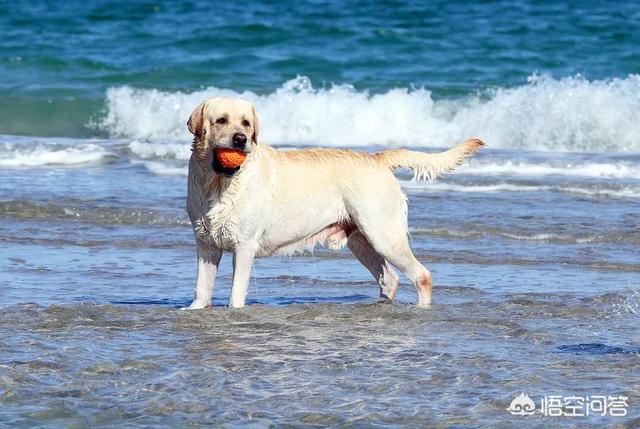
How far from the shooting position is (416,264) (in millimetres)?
7547

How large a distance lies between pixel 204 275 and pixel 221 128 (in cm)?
88

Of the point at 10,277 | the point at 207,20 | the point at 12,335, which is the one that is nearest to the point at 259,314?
the point at 12,335

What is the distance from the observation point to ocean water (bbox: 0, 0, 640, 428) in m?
5.34

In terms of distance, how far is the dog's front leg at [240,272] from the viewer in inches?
277

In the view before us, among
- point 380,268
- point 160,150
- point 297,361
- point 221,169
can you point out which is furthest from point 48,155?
point 297,361

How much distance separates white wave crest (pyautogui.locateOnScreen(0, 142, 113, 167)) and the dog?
698cm

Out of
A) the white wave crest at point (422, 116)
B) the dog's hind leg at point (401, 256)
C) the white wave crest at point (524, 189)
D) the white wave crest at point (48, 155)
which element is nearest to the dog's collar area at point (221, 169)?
the dog's hind leg at point (401, 256)

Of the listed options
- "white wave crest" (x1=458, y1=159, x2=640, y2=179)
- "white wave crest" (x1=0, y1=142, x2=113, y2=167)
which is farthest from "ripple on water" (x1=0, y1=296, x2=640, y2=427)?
"white wave crest" (x1=0, y1=142, x2=113, y2=167)

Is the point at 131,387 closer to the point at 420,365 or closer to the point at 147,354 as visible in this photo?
the point at 147,354

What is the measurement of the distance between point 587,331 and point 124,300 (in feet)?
9.01

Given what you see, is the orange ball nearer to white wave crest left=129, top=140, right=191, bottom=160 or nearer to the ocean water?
the ocean water

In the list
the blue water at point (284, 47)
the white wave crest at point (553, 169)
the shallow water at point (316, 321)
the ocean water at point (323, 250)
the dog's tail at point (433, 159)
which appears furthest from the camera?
the blue water at point (284, 47)

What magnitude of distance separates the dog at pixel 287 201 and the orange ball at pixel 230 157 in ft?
0.09

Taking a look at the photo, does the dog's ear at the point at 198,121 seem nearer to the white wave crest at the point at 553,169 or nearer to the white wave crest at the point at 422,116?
the white wave crest at the point at 553,169
